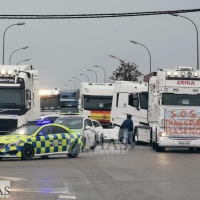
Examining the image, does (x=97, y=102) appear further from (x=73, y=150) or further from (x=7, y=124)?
(x=73, y=150)

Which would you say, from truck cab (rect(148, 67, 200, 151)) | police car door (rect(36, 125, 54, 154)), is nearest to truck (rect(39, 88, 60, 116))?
truck cab (rect(148, 67, 200, 151))

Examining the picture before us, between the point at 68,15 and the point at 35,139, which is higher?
the point at 68,15

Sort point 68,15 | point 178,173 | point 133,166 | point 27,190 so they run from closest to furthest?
point 27,190 → point 178,173 → point 133,166 → point 68,15

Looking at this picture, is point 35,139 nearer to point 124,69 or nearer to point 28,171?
point 28,171

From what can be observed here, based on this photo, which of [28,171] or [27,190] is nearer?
[27,190]

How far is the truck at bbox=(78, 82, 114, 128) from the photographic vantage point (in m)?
48.4

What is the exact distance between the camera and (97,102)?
4856 cm

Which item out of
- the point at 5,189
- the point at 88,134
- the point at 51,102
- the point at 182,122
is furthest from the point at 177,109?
the point at 51,102

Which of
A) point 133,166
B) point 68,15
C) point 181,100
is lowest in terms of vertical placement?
point 133,166

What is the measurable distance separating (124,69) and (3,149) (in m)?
91.8

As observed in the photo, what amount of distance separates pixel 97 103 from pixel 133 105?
28.5 ft

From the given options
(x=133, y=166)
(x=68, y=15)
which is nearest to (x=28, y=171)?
(x=133, y=166)

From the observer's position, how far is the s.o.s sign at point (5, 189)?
13562 mm

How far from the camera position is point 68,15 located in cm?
3172
